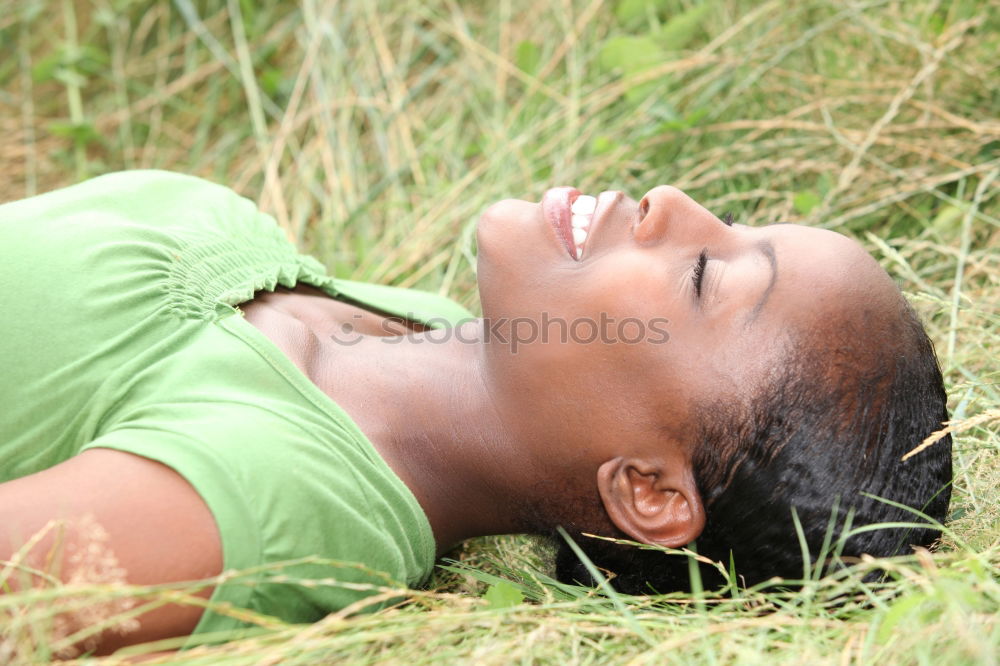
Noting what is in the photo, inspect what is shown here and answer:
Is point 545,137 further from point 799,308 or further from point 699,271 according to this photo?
point 799,308

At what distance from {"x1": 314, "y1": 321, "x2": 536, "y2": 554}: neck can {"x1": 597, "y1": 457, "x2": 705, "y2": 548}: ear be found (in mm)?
140

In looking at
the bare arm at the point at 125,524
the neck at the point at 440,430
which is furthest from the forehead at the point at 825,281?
the bare arm at the point at 125,524

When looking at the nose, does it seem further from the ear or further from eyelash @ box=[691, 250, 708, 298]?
the ear

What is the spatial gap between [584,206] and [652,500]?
0.50m

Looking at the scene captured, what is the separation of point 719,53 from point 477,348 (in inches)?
59.1

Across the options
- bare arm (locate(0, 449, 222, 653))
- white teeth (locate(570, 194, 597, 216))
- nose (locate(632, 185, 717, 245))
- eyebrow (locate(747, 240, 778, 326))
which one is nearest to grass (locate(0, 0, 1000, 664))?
bare arm (locate(0, 449, 222, 653))

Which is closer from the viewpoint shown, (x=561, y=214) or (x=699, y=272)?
(x=699, y=272)

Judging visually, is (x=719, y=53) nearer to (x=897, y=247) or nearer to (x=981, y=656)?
(x=897, y=247)

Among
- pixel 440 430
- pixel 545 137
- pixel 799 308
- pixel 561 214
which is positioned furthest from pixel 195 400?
pixel 545 137

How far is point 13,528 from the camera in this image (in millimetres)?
1165

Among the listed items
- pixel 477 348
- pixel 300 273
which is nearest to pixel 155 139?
pixel 300 273

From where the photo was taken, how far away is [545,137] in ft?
8.94

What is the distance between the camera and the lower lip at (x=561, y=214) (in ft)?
5.05

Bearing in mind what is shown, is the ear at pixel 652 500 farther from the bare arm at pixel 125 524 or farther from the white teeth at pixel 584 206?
the bare arm at pixel 125 524
